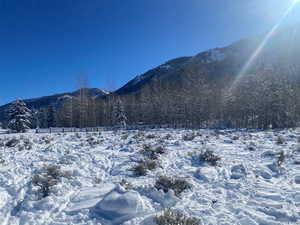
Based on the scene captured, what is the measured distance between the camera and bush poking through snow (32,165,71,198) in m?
5.06

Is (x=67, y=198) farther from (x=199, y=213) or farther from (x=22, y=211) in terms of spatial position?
(x=199, y=213)

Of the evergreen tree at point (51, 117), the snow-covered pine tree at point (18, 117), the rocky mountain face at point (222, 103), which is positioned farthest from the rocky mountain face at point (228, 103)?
the snow-covered pine tree at point (18, 117)

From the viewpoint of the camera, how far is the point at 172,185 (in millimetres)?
5137

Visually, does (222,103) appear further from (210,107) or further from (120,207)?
(120,207)

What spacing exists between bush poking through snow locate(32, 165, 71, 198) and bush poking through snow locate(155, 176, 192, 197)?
9.48 ft

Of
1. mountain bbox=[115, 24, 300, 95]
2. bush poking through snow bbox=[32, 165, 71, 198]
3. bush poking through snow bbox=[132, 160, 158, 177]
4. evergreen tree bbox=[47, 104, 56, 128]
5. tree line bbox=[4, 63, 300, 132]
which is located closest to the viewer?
bush poking through snow bbox=[32, 165, 71, 198]

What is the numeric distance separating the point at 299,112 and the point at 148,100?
33896 mm

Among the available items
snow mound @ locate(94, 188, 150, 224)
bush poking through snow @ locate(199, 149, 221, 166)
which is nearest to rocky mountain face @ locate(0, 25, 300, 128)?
bush poking through snow @ locate(199, 149, 221, 166)

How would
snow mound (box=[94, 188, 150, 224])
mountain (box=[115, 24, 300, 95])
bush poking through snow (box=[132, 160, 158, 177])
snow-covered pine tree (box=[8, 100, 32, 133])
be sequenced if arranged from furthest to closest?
mountain (box=[115, 24, 300, 95]) < snow-covered pine tree (box=[8, 100, 32, 133]) < bush poking through snow (box=[132, 160, 158, 177]) < snow mound (box=[94, 188, 150, 224])

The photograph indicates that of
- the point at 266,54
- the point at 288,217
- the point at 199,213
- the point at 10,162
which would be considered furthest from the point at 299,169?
the point at 266,54

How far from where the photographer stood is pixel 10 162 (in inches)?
321

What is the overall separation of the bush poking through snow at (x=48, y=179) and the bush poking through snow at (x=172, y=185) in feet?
9.48

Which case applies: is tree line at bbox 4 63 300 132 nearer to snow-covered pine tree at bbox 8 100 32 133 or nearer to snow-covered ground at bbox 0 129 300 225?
snow-covered pine tree at bbox 8 100 32 133

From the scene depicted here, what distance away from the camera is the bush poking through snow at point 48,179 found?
5059 millimetres
